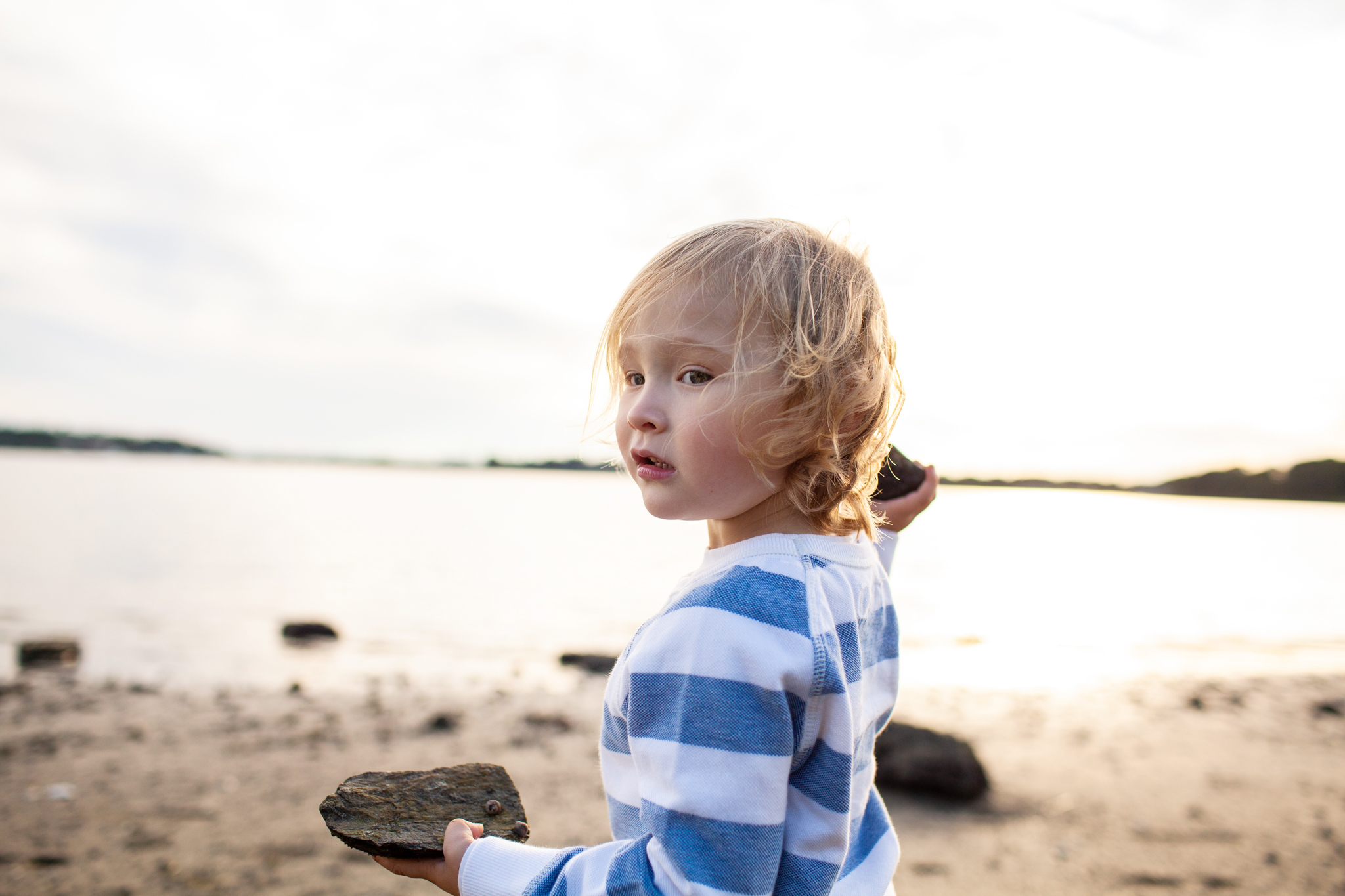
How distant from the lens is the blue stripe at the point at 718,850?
101 cm

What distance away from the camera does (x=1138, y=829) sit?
500cm

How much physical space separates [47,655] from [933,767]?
9.86 m

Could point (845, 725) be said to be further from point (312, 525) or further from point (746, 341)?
point (312, 525)

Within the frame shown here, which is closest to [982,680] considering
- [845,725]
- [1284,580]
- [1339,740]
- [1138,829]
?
[1339,740]

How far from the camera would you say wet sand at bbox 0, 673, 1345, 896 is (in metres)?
4.21

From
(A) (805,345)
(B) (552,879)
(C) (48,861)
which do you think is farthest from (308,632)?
(A) (805,345)

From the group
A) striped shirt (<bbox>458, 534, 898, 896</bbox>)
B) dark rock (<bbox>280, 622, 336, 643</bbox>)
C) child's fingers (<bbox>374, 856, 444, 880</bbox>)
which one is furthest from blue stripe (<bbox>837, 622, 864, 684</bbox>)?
dark rock (<bbox>280, 622, 336, 643</bbox>)

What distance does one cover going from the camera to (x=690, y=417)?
1248mm

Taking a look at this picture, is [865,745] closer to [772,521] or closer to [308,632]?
[772,521]

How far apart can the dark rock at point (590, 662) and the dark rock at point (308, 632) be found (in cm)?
372

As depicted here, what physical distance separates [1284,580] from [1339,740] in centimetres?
1994

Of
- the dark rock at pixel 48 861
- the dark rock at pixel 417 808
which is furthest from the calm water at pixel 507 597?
the dark rock at pixel 417 808

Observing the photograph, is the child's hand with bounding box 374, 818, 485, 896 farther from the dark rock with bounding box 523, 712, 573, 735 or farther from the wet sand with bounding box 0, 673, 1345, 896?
the dark rock with bounding box 523, 712, 573, 735

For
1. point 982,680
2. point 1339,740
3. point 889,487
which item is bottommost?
point 982,680
